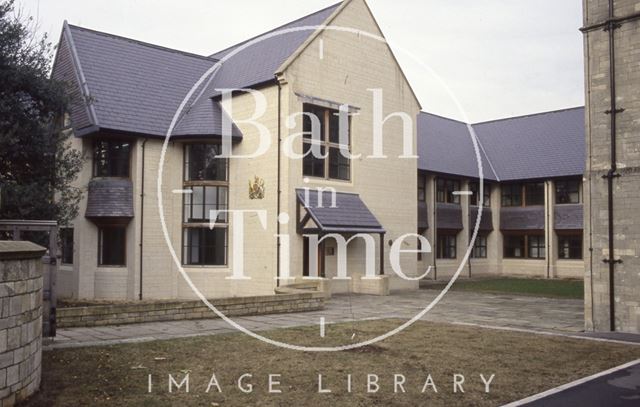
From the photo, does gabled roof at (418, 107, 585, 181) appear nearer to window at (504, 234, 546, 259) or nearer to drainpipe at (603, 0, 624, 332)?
window at (504, 234, 546, 259)

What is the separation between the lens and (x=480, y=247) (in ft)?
125

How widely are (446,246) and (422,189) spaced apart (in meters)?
4.01

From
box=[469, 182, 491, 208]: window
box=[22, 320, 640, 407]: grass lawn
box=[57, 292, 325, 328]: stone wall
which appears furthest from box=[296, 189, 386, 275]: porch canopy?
box=[469, 182, 491, 208]: window

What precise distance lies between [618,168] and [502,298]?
30.3 feet

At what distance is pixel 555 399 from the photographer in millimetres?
8297

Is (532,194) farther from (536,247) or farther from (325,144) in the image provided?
(325,144)

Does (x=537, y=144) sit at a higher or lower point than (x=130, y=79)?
lower

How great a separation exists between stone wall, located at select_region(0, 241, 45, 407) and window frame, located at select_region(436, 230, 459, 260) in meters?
28.0

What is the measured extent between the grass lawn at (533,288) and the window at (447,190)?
5.50 m

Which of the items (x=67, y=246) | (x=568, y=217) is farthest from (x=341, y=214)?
(x=568, y=217)

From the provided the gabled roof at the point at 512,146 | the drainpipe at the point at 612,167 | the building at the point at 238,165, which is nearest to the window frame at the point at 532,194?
the gabled roof at the point at 512,146

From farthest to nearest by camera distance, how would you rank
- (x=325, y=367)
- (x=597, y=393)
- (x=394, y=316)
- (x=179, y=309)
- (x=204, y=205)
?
(x=204, y=205) < (x=394, y=316) < (x=179, y=309) < (x=325, y=367) < (x=597, y=393)

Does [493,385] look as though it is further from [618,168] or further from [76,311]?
[76,311]

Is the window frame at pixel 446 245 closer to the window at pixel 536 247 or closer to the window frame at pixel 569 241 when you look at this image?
the window at pixel 536 247
